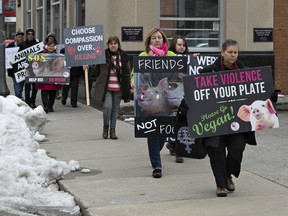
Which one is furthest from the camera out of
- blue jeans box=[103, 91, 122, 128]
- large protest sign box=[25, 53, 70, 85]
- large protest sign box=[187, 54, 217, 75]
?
large protest sign box=[25, 53, 70, 85]

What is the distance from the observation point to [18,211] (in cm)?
625

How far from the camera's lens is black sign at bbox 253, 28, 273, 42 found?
14.8 metres

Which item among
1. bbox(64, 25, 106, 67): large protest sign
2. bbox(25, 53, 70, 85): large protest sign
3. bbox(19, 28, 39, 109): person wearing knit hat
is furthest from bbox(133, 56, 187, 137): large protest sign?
bbox(19, 28, 39, 109): person wearing knit hat

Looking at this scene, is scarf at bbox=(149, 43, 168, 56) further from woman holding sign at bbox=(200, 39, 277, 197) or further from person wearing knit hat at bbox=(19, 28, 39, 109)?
person wearing knit hat at bbox=(19, 28, 39, 109)

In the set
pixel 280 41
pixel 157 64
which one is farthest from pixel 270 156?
pixel 280 41

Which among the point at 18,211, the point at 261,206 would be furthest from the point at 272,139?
the point at 18,211

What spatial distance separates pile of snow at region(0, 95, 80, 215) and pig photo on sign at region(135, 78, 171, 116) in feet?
4.48

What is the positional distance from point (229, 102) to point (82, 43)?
212 inches

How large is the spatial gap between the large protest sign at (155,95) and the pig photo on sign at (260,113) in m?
1.20

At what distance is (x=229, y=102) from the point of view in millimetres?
6629

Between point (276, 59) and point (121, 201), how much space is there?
1010cm

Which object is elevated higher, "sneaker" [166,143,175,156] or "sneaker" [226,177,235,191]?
"sneaker" [166,143,175,156]

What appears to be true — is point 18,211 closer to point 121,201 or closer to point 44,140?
point 121,201

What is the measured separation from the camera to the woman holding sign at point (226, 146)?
654 cm
